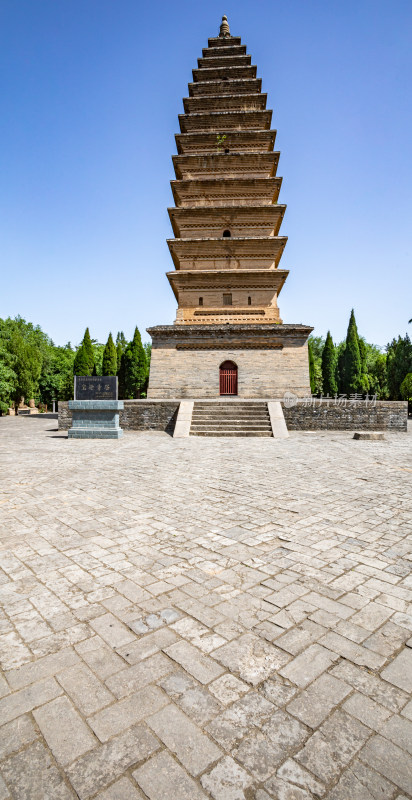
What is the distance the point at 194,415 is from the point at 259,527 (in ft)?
35.3

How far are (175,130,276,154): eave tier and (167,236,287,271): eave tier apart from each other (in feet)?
19.6

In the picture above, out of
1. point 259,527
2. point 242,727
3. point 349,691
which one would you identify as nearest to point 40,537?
point 259,527

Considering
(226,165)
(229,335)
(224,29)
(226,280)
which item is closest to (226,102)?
(226,165)

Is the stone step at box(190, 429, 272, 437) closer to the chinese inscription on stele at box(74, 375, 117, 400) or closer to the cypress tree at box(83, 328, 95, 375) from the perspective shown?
the chinese inscription on stele at box(74, 375, 117, 400)

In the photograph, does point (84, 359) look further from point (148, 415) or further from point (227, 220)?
point (148, 415)

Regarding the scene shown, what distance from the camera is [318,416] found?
1553 centimetres

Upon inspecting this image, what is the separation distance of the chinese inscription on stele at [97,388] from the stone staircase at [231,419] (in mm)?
3435

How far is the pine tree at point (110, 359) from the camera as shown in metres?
42.8

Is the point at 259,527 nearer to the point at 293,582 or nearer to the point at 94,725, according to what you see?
the point at 293,582

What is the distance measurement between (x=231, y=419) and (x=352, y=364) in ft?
101

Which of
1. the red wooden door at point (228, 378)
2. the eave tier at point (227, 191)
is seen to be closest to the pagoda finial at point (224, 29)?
the eave tier at point (227, 191)

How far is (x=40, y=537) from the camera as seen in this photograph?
441cm

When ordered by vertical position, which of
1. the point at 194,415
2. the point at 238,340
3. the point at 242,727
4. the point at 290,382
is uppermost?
the point at 238,340

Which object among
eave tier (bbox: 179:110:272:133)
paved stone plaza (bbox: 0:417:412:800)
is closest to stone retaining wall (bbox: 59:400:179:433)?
paved stone plaza (bbox: 0:417:412:800)
